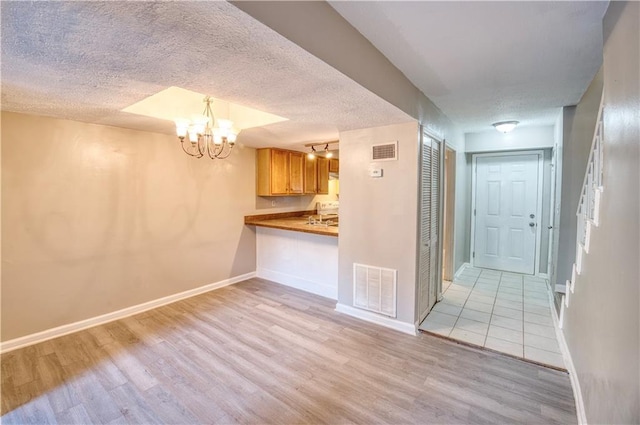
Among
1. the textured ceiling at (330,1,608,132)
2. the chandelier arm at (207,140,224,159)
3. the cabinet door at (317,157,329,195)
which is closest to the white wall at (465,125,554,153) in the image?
the textured ceiling at (330,1,608,132)

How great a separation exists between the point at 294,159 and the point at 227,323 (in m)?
2.93

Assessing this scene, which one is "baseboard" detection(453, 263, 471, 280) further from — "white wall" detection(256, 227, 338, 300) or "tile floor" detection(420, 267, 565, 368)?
"white wall" detection(256, 227, 338, 300)

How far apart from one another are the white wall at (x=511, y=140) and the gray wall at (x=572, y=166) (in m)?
1.24

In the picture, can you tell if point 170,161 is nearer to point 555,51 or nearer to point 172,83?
point 172,83

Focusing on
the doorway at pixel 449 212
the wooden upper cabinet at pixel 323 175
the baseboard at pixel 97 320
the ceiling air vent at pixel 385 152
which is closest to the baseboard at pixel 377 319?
the ceiling air vent at pixel 385 152

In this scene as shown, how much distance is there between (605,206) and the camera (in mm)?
1536

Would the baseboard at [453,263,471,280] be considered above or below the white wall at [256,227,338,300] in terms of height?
below

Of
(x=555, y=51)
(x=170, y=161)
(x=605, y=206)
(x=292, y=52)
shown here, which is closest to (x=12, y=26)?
(x=292, y=52)

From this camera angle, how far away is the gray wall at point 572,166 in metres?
→ 3.22

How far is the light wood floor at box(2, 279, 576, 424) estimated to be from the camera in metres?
1.89

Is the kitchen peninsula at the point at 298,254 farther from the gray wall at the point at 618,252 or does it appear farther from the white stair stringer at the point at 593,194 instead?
the gray wall at the point at 618,252

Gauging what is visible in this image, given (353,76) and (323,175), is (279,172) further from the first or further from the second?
(353,76)

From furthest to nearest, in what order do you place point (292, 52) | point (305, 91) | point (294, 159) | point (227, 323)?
point (294, 159) < point (227, 323) < point (305, 91) < point (292, 52)

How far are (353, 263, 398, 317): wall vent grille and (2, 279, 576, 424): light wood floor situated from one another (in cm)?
23
